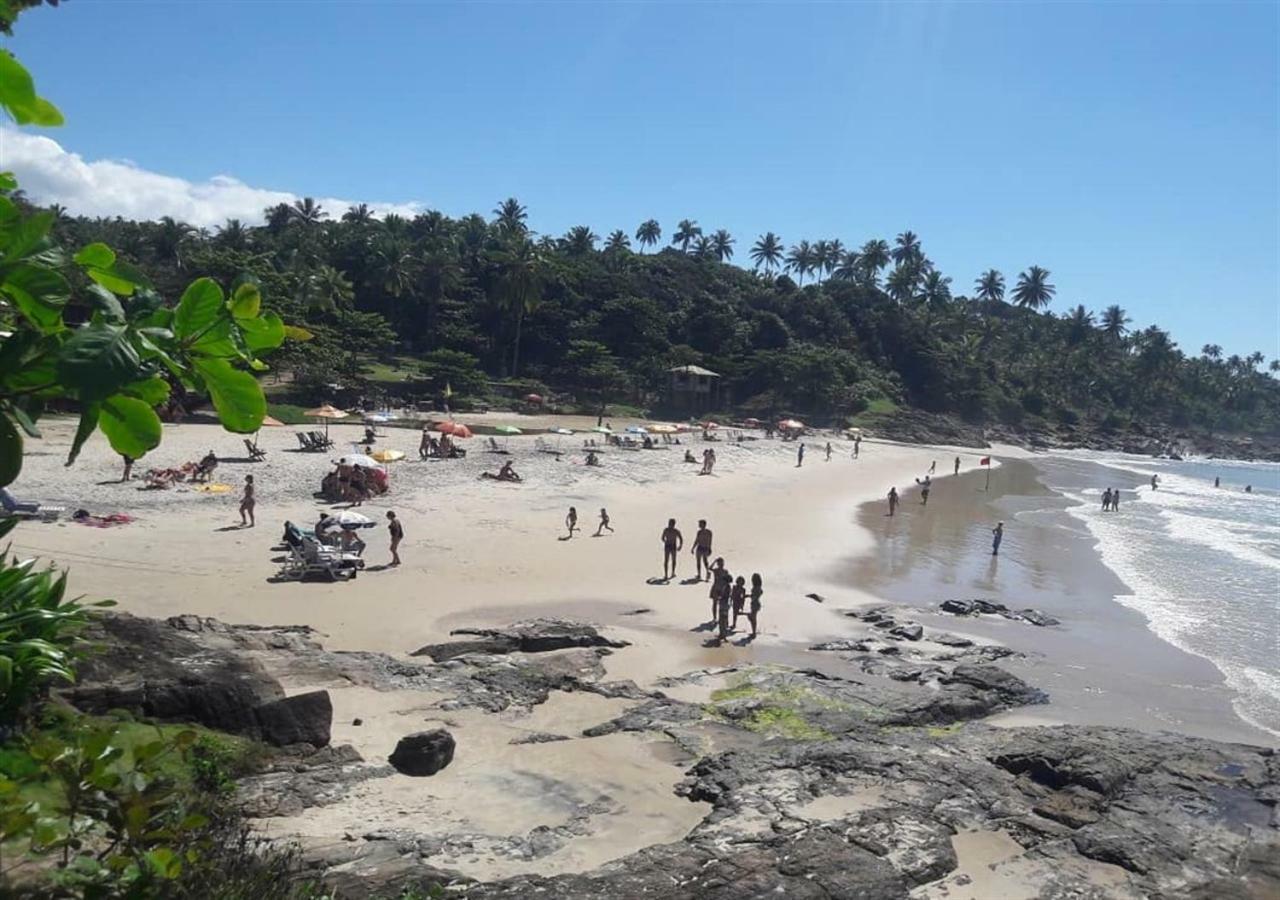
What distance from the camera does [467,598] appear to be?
16.5 meters

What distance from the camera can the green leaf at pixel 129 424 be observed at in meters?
1.88

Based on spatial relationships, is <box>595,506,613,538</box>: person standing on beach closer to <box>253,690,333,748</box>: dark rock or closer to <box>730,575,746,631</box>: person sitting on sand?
<box>730,575,746,631</box>: person sitting on sand

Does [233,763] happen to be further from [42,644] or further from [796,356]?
[796,356]

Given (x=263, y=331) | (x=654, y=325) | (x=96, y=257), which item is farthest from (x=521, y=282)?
(x=263, y=331)

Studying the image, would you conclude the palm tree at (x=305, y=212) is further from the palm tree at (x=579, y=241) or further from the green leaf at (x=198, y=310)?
the green leaf at (x=198, y=310)

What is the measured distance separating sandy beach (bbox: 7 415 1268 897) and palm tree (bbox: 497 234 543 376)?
36.5 m

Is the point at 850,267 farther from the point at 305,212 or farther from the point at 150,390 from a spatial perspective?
the point at 150,390

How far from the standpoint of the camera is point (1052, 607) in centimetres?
2077

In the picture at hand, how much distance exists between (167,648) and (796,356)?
71.8 m

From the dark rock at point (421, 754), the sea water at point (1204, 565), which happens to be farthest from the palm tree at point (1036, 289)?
the dark rock at point (421, 754)

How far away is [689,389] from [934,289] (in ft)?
162

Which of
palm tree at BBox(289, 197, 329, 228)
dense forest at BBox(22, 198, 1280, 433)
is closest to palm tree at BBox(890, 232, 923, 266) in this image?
dense forest at BBox(22, 198, 1280, 433)

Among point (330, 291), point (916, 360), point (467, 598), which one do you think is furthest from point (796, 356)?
point (467, 598)

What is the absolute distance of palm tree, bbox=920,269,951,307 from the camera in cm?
10738
